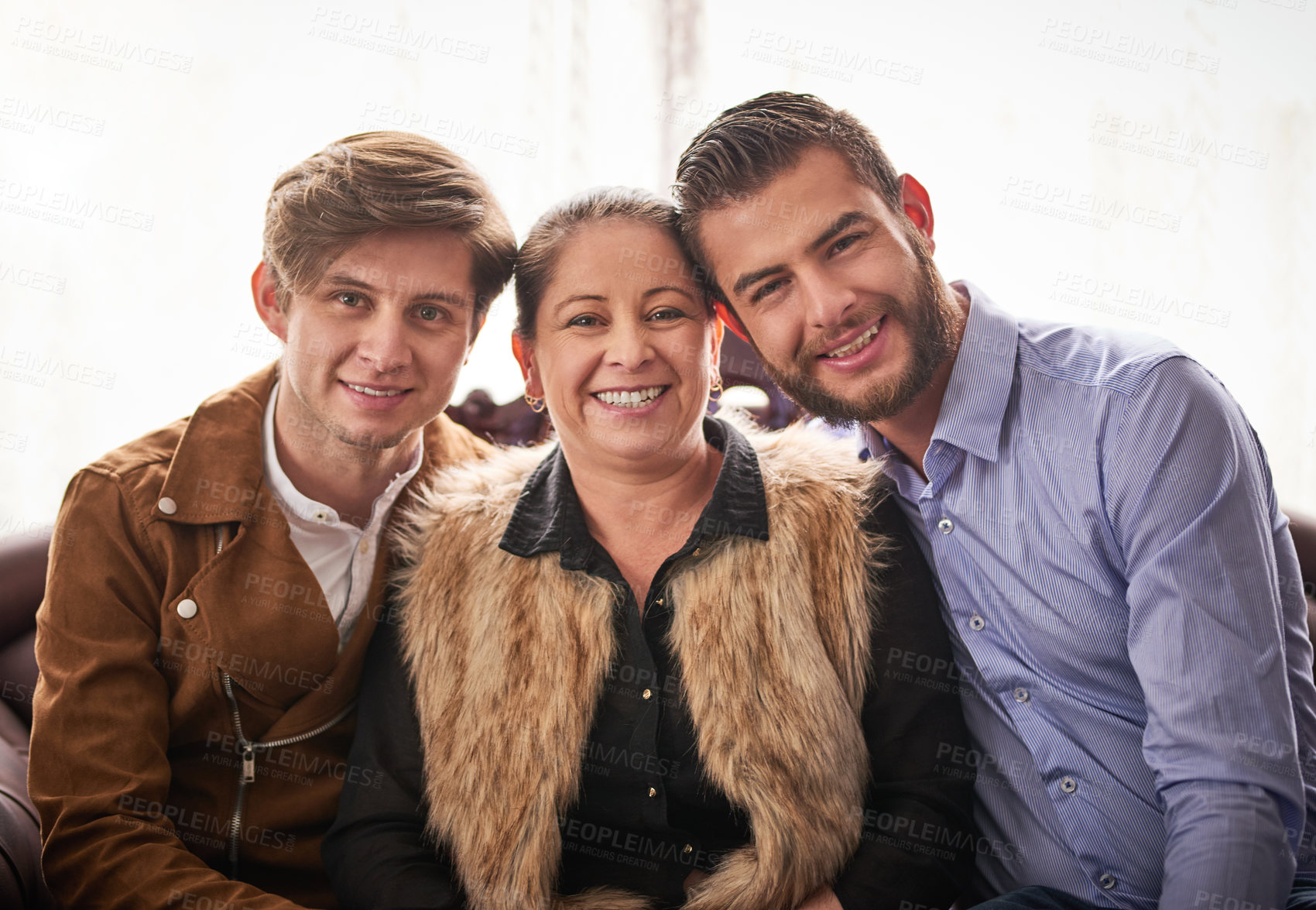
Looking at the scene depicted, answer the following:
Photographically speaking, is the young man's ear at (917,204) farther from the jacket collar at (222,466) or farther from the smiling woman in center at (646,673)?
the jacket collar at (222,466)

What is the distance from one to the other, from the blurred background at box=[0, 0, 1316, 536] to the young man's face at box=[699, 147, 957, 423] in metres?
1.51

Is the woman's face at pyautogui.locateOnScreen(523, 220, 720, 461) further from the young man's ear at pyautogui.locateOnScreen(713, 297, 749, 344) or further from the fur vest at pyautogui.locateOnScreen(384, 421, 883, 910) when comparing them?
the fur vest at pyautogui.locateOnScreen(384, 421, 883, 910)

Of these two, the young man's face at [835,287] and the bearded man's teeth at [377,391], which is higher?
the young man's face at [835,287]

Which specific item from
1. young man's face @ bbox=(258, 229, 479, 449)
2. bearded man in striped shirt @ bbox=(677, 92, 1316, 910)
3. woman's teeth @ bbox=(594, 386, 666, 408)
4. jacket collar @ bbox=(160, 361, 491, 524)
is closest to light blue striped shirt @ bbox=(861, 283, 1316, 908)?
bearded man in striped shirt @ bbox=(677, 92, 1316, 910)

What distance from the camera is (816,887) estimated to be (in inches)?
57.9

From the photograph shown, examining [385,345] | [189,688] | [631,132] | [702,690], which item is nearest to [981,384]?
[702,690]

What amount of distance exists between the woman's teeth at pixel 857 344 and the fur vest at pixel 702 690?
0.72 feet

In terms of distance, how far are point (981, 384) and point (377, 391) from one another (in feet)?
3.56

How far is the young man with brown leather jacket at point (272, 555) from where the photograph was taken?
150 cm

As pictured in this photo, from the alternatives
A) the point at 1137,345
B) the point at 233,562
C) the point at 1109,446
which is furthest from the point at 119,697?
the point at 1137,345

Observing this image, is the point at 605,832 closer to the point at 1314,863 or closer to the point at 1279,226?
the point at 1314,863

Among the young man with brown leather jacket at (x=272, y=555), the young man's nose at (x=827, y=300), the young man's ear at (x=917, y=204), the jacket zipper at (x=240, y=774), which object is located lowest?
the jacket zipper at (x=240, y=774)

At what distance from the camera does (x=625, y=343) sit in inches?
62.7

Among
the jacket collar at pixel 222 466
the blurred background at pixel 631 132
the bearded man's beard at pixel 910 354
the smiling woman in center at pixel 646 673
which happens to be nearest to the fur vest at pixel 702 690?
the smiling woman in center at pixel 646 673
